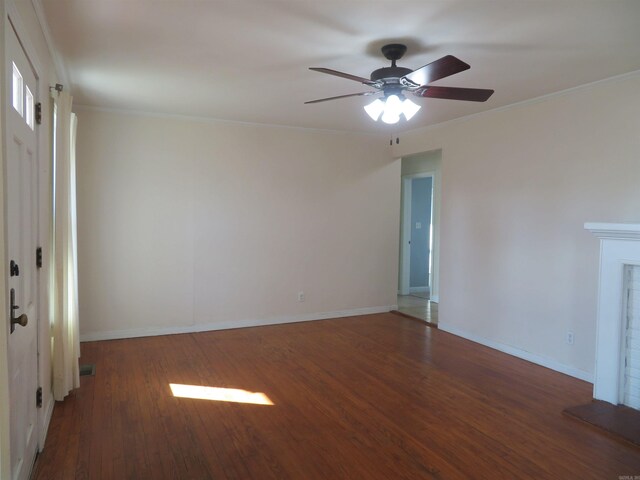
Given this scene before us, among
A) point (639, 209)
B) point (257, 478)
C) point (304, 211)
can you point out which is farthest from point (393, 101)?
point (304, 211)

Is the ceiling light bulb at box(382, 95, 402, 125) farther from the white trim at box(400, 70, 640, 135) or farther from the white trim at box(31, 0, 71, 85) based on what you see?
the white trim at box(31, 0, 71, 85)

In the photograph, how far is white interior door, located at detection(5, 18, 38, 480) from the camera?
1.84 meters

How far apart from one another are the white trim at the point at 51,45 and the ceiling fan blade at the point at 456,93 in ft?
7.57

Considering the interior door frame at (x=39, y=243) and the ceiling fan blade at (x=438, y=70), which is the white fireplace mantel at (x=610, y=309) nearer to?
the ceiling fan blade at (x=438, y=70)

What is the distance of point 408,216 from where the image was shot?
775 centimetres

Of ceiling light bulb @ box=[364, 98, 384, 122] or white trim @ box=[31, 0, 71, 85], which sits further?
ceiling light bulb @ box=[364, 98, 384, 122]

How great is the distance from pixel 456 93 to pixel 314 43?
995 mm

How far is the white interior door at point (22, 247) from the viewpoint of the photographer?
6.03 ft

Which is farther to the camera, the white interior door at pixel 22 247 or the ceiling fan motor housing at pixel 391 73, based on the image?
the ceiling fan motor housing at pixel 391 73

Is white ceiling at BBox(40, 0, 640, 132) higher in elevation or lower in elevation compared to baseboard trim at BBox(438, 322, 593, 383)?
higher

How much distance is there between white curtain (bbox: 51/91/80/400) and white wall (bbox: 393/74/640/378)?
4.02 meters

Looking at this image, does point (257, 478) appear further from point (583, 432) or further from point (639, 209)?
point (639, 209)

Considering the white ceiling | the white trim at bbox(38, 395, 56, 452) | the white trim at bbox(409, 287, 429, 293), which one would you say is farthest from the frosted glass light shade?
the white trim at bbox(409, 287, 429, 293)

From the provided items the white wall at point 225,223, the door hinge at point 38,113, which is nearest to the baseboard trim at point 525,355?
the white wall at point 225,223
